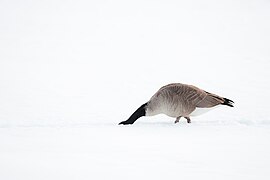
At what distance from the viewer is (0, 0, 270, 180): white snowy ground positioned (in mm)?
3988

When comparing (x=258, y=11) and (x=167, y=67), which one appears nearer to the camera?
(x=167, y=67)

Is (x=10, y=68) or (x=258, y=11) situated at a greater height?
(x=258, y=11)

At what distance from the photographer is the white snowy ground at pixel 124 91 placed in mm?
3988

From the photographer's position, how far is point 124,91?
31.7 feet

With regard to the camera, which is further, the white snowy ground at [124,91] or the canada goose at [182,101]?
the canada goose at [182,101]

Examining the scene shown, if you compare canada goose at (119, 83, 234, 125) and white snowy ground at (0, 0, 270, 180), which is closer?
white snowy ground at (0, 0, 270, 180)

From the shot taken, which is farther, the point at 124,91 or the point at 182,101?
the point at 124,91

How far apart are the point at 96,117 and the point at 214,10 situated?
2424 centimetres

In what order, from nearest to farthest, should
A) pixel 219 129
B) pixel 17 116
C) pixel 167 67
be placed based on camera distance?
pixel 219 129 → pixel 17 116 → pixel 167 67

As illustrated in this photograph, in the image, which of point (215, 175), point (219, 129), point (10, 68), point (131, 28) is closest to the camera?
point (215, 175)

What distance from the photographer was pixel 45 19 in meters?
23.0

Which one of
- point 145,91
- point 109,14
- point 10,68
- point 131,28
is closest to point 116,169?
point 145,91

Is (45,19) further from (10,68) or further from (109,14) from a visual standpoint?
(10,68)

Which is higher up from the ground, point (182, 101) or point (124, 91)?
point (124, 91)
